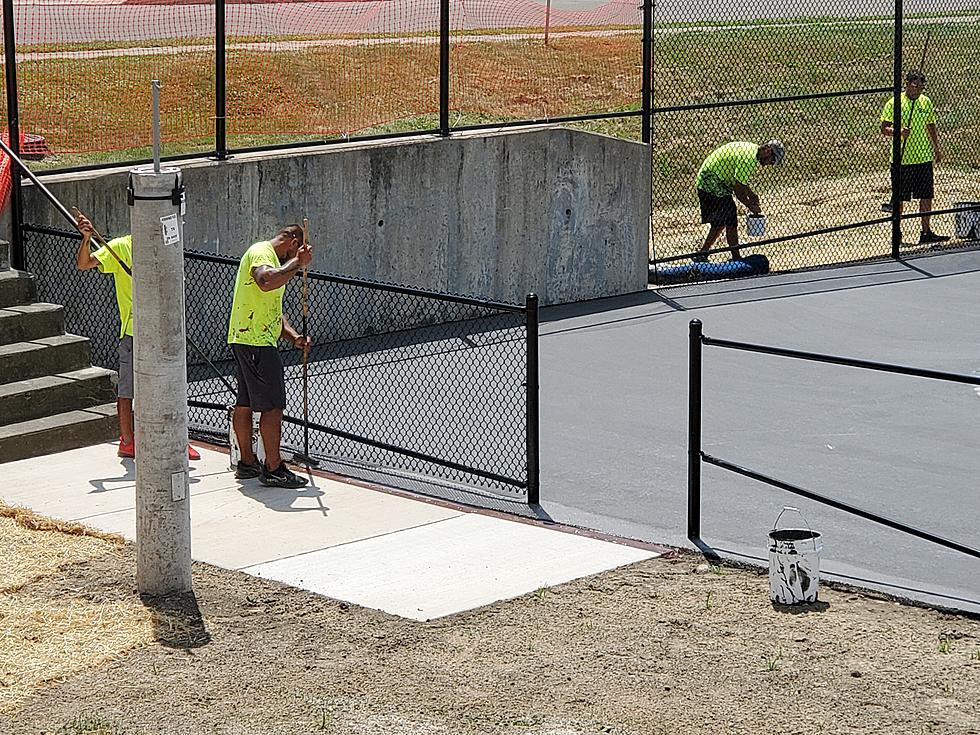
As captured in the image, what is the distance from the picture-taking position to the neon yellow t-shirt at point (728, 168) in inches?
681

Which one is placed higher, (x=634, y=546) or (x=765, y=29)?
(x=765, y=29)

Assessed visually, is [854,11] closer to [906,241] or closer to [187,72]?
[906,241]

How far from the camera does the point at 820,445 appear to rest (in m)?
10.8

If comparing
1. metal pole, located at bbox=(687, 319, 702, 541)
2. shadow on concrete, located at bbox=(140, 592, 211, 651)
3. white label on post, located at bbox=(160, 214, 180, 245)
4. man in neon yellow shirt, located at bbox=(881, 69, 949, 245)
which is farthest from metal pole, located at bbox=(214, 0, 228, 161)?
man in neon yellow shirt, located at bbox=(881, 69, 949, 245)

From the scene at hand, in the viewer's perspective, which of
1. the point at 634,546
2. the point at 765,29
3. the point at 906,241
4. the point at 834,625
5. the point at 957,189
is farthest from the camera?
the point at 765,29

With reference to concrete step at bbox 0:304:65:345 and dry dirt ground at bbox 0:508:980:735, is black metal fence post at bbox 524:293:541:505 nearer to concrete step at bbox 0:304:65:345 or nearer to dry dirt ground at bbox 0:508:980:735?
dry dirt ground at bbox 0:508:980:735

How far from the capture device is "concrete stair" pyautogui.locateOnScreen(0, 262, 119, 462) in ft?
35.8

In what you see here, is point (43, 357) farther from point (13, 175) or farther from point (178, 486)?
point (178, 486)

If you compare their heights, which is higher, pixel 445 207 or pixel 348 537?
pixel 445 207

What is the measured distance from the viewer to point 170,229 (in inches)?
302

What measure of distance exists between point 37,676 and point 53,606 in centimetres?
92

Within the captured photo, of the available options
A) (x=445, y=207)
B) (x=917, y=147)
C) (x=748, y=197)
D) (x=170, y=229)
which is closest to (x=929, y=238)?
(x=917, y=147)

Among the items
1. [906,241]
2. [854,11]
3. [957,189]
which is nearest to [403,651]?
[906,241]

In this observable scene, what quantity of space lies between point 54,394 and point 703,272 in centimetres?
836
